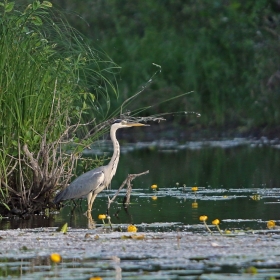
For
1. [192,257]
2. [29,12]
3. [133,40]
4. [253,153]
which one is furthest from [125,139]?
[192,257]

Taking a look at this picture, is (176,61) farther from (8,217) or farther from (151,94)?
(8,217)

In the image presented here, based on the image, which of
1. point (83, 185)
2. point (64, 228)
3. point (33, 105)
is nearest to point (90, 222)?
point (83, 185)

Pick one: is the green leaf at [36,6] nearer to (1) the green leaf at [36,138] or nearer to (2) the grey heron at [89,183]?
(1) the green leaf at [36,138]

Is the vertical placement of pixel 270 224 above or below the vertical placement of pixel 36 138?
below

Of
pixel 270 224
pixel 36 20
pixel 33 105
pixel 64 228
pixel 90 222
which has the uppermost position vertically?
pixel 36 20

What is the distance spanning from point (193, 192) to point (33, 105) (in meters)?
2.76

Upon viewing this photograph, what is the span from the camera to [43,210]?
10898mm

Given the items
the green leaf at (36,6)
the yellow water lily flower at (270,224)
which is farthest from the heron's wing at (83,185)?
the yellow water lily flower at (270,224)

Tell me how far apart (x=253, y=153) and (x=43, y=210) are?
7.81 m

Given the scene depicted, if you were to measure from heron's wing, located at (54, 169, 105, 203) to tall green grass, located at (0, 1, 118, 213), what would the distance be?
0.18 meters

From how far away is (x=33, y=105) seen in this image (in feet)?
34.6

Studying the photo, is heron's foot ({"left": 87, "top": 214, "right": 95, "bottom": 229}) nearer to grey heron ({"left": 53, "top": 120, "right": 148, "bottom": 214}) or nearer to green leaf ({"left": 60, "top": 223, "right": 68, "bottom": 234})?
grey heron ({"left": 53, "top": 120, "right": 148, "bottom": 214})

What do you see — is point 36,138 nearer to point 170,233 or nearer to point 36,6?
point 36,6

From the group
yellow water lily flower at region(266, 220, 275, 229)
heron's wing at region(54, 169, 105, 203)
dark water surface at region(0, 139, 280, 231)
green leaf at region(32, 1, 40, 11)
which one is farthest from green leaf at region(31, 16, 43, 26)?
yellow water lily flower at region(266, 220, 275, 229)
